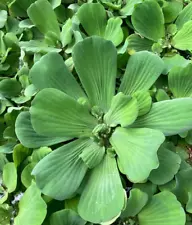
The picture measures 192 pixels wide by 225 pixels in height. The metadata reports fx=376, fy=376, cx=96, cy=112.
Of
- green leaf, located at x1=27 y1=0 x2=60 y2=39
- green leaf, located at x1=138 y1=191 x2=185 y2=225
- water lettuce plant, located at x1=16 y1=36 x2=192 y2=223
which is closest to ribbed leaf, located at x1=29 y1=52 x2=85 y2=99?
water lettuce plant, located at x1=16 y1=36 x2=192 y2=223

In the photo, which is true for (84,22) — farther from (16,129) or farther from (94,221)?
(94,221)

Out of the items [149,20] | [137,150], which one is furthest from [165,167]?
[149,20]

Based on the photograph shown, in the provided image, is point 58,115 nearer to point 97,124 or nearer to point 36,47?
point 97,124

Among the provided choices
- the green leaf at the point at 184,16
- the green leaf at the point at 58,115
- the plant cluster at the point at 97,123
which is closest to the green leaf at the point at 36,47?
the plant cluster at the point at 97,123

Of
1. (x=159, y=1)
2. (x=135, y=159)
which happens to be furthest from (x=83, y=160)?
(x=159, y=1)

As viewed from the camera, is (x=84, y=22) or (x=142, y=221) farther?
(x=84, y=22)

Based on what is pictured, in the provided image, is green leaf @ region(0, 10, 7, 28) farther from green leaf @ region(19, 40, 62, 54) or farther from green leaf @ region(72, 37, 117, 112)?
green leaf @ region(72, 37, 117, 112)

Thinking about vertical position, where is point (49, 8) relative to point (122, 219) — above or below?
above
